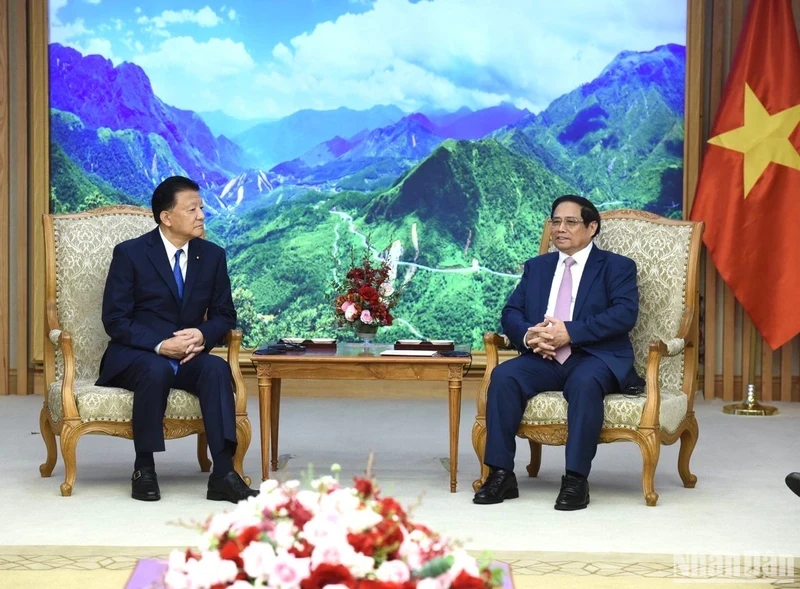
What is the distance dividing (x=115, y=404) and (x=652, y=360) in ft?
7.07

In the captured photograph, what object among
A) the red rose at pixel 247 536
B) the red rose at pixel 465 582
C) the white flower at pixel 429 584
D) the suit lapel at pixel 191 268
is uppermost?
the suit lapel at pixel 191 268

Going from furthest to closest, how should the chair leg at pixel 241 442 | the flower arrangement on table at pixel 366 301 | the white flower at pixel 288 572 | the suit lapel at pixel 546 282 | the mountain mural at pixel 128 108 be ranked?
1. the mountain mural at pixel 128 108
2. the flower arrangement on table at pixel 366 301
3. the suit lapel at pixel 546 282
4. the chair leg at pixel 241 442
5. the white flower at pixel 288 572

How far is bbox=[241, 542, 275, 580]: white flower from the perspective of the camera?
1.73 metres

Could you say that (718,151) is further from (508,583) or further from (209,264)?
(508,583)

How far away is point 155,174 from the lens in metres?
8.17

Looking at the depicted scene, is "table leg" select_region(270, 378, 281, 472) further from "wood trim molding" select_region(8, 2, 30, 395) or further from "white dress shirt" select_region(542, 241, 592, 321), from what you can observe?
"wood trim molding" select_region(8, 2, 30, 395)

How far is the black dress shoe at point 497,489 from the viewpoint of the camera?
4.57 metres

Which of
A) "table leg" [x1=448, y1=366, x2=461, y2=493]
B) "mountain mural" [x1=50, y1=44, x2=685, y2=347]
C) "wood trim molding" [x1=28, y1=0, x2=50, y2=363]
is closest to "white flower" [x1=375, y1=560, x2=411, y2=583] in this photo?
"table leg" [x1=448, y1=366, x2=461, y2=493]

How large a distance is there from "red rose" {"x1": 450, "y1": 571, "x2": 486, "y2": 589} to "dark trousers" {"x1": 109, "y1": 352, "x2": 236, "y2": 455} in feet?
9.51

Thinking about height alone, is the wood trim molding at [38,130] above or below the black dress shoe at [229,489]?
above

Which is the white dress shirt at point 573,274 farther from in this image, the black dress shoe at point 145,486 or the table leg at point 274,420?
the black dress shoe at point 145,486

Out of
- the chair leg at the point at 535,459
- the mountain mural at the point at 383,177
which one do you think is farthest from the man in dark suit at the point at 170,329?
the mountain mural at the point at 383,177

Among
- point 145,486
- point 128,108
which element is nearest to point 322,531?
point 145,486

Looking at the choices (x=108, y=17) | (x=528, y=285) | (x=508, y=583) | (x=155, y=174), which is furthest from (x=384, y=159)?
(x=508, y=583)
